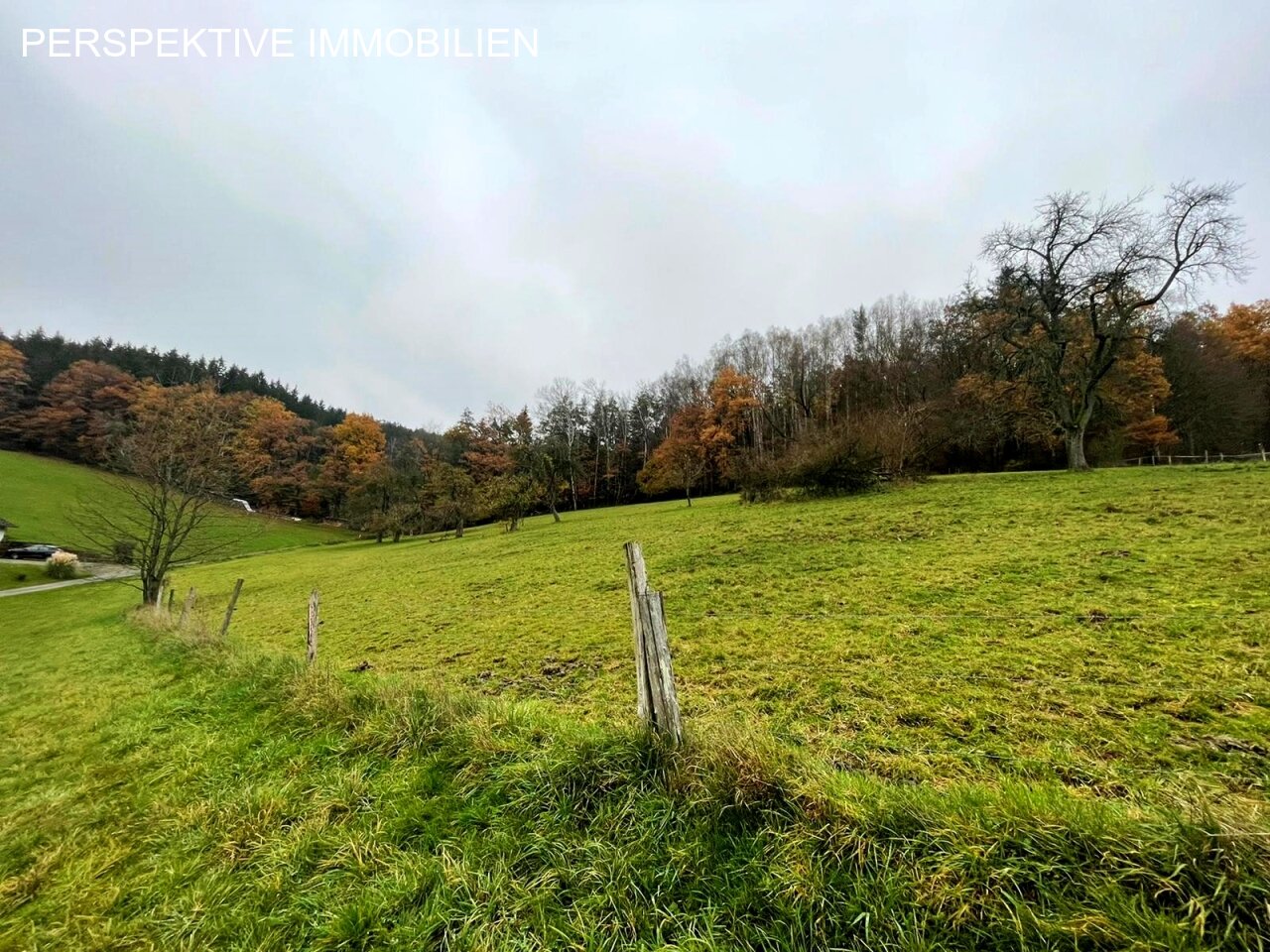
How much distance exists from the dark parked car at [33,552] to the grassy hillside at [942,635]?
3674 cm

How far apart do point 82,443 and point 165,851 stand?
85350 mm

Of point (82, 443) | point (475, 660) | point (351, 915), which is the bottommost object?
point (475, 660)

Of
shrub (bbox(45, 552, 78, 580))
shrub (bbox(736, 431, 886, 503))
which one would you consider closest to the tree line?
shrub (bbox(736, 431, 886, 503))

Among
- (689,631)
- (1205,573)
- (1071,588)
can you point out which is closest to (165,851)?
(689,631)

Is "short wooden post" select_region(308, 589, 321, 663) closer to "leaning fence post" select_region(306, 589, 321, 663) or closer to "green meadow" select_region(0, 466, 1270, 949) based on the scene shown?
"leaning fence post" select_region(306, 589, 321, 663)

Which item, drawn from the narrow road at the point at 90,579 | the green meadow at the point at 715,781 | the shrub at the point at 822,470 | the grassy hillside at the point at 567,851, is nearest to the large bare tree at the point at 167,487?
the narrow road at the point at 90,579

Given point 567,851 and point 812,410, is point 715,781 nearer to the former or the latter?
point 567,851

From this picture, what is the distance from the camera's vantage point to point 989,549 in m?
9.94

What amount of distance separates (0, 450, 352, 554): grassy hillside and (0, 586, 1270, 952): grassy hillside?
1408 inches

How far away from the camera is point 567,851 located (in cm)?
258

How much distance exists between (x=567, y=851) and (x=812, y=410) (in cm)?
4813

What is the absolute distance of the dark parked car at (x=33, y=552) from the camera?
34.3 metres

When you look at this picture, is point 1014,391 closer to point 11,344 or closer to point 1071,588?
point 1071,588

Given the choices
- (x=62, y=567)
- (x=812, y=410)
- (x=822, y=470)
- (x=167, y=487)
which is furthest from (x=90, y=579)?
(x=812, y=410)
